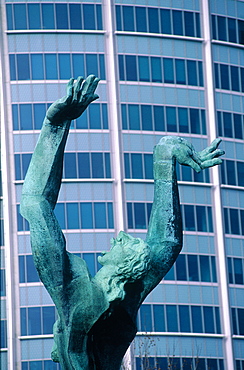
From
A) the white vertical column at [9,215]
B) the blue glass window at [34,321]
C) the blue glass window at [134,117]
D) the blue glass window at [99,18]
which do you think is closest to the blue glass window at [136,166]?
the blue glass window at [134,117]

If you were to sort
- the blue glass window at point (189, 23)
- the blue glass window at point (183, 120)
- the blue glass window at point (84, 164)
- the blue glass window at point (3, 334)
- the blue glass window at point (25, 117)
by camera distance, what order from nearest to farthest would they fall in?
the blue glass window at point (3, 334) → the blue glass window at point (84, 164) → the blue glass window at point (25, 117) → the blue glass window at point (183, 120) → the blue glass window at point (189, 23)

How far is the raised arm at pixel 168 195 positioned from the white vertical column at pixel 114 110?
220 ft

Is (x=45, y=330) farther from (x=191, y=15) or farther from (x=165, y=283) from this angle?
(x=191, y=15)

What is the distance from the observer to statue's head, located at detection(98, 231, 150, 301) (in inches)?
371

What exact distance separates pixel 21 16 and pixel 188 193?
19.3 metres

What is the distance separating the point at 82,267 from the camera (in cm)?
961

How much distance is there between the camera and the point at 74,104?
9.44 meters

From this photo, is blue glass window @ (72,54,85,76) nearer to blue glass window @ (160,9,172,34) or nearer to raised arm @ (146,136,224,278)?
blue glass window @ (160,9,172,34)

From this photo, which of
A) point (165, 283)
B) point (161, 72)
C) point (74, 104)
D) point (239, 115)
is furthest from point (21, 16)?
point (74, 104)

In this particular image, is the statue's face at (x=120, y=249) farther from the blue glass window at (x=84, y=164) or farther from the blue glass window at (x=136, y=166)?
the blue glass window at (x=136, y=166)

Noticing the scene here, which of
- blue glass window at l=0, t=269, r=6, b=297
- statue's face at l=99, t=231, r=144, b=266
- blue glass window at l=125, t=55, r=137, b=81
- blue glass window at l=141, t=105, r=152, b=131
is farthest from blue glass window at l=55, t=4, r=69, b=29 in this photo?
statue's face at l=99, t=231, r=144, b=266

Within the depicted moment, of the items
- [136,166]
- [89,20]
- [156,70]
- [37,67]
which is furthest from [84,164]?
[89,20]

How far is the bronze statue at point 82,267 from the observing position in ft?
30.8

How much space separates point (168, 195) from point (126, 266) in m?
0.97
